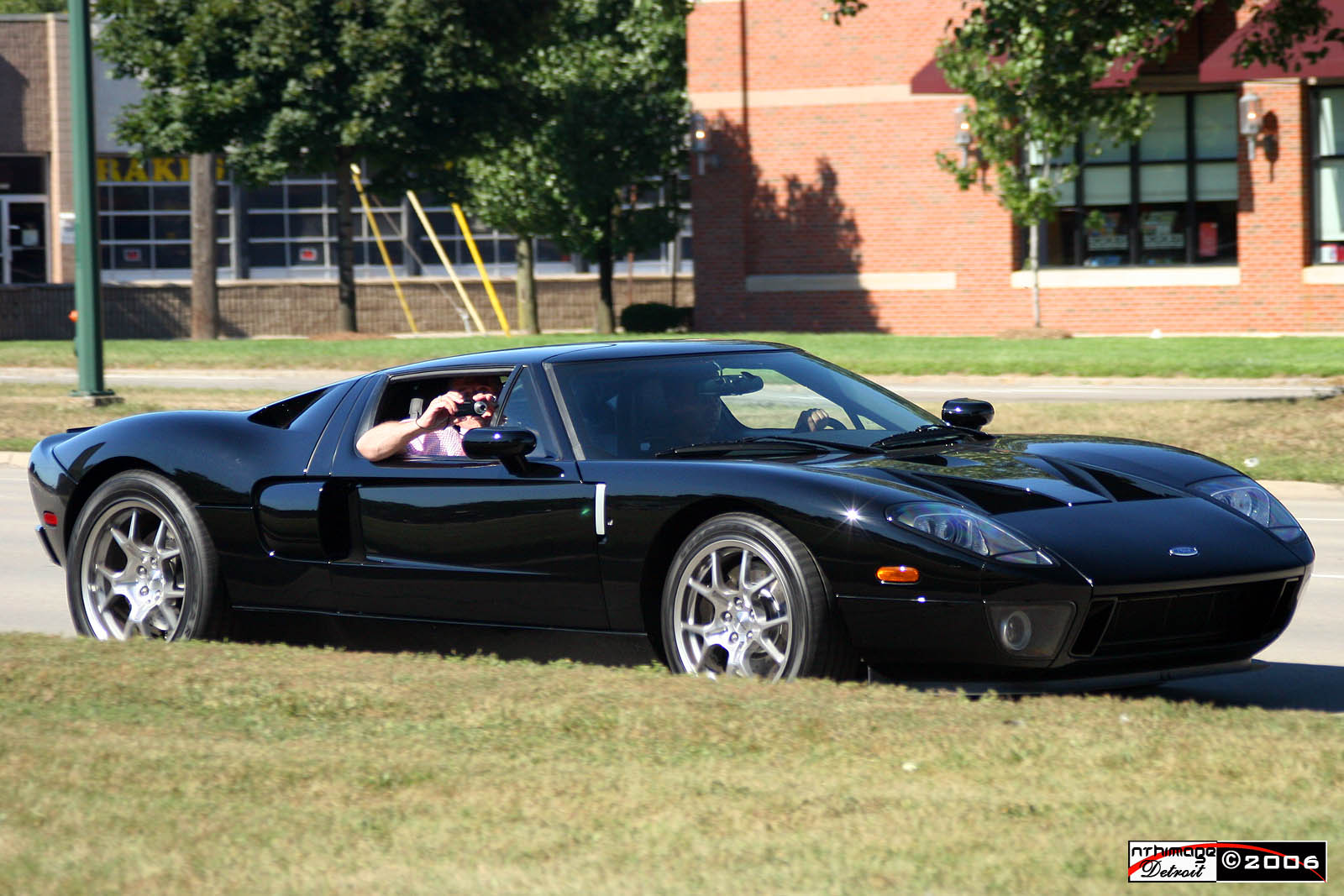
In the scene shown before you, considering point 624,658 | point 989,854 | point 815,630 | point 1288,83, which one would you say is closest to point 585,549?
point 624,658

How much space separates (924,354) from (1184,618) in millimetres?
20508

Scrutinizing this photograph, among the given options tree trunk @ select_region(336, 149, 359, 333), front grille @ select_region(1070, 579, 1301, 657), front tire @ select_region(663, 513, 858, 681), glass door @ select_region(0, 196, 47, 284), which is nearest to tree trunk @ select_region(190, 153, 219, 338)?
tree trunk @ select_region(336, 149, 359, 333)

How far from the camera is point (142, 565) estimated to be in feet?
24.1

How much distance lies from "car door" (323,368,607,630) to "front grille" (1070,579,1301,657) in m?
1.68

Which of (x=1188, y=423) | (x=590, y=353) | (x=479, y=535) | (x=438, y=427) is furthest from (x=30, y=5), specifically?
(x=479, y=535)

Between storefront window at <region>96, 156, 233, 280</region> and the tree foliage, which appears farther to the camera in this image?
storefront window at <region>96, 156, 233, 280</region>

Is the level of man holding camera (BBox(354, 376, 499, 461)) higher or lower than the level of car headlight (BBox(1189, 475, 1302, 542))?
higher

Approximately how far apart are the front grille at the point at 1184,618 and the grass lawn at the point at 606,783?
247 mm

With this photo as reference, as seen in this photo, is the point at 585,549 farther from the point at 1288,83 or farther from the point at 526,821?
the point at 1288,83

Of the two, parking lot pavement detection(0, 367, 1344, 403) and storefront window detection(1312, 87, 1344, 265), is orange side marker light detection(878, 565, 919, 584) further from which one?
storefront window detection(1312, 87, 1344, 265)

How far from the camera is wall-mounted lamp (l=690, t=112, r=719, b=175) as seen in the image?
1355 inches

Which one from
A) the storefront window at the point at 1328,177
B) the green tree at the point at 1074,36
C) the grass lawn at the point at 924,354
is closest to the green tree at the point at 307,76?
the grass lawn at the point at 924,354

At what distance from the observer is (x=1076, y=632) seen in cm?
544

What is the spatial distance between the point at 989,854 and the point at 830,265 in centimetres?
3108
